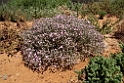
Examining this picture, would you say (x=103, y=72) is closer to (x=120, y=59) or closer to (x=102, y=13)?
(x=120, y=59)

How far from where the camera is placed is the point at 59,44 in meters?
6.65

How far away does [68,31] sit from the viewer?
679 cm

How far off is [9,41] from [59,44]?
1.40 m

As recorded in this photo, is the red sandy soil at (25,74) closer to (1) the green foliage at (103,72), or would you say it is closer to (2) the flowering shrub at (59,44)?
(2) the flowering shrub at (59,44)

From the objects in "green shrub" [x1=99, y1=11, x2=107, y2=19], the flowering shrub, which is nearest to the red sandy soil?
the flowering shrub

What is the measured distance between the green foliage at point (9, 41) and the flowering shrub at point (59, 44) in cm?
34

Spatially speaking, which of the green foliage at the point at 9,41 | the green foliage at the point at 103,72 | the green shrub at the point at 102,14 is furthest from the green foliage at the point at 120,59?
the green shrub at the point at 102,14

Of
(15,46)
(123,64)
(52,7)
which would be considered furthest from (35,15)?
→ (123,64)

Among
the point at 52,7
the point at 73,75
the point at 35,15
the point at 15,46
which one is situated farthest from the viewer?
the point at 52,7

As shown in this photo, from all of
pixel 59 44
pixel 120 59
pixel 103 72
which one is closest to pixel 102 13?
pixel 59 44

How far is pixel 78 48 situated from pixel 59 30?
59 cm

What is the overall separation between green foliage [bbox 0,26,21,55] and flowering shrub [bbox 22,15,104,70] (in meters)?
0.34

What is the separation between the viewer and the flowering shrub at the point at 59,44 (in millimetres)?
6547

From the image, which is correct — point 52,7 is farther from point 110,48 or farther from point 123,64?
point 123,64
